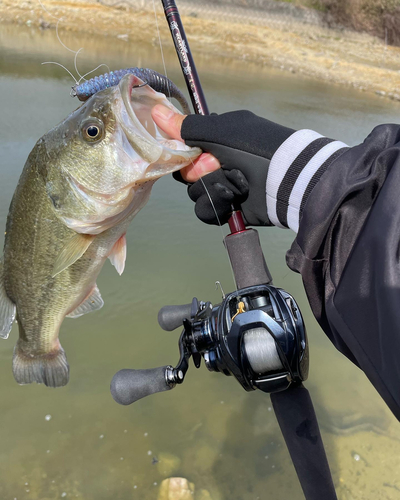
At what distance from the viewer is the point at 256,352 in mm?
1059

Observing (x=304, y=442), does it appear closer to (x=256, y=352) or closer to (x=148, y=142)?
(x=256, y=352)

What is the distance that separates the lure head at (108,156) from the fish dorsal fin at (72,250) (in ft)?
0.12

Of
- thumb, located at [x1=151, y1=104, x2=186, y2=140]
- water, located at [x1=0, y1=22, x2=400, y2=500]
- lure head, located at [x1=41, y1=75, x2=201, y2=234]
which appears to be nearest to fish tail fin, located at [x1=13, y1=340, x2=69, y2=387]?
water, located at [x1=0, y1=22, x2=400, y2=500]

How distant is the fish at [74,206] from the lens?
1.27 metres

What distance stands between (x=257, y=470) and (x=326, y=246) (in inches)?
55.1

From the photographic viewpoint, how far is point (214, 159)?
1.38 meters

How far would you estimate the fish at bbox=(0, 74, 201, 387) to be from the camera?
4.18 ft

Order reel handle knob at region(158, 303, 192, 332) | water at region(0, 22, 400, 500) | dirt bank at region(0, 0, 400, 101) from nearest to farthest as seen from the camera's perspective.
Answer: reel handle knob at region(158, 303, 192, 332)
water at region(0, 22, 400, 500)
dirt bank at region(0, 0, 400, 101)

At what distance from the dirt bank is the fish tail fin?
782cm

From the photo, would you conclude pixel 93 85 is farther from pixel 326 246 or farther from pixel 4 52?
pixel 4 52

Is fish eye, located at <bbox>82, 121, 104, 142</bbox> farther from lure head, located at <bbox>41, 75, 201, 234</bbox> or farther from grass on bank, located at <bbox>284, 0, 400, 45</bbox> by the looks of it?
grass on bank, located at <bbox>284, 0, 400, 45</bbox>

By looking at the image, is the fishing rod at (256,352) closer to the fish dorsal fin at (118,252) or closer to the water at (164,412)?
the fish dorsal fin at (118,252)

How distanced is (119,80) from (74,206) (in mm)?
445

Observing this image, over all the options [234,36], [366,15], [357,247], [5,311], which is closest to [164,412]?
[5,311]
